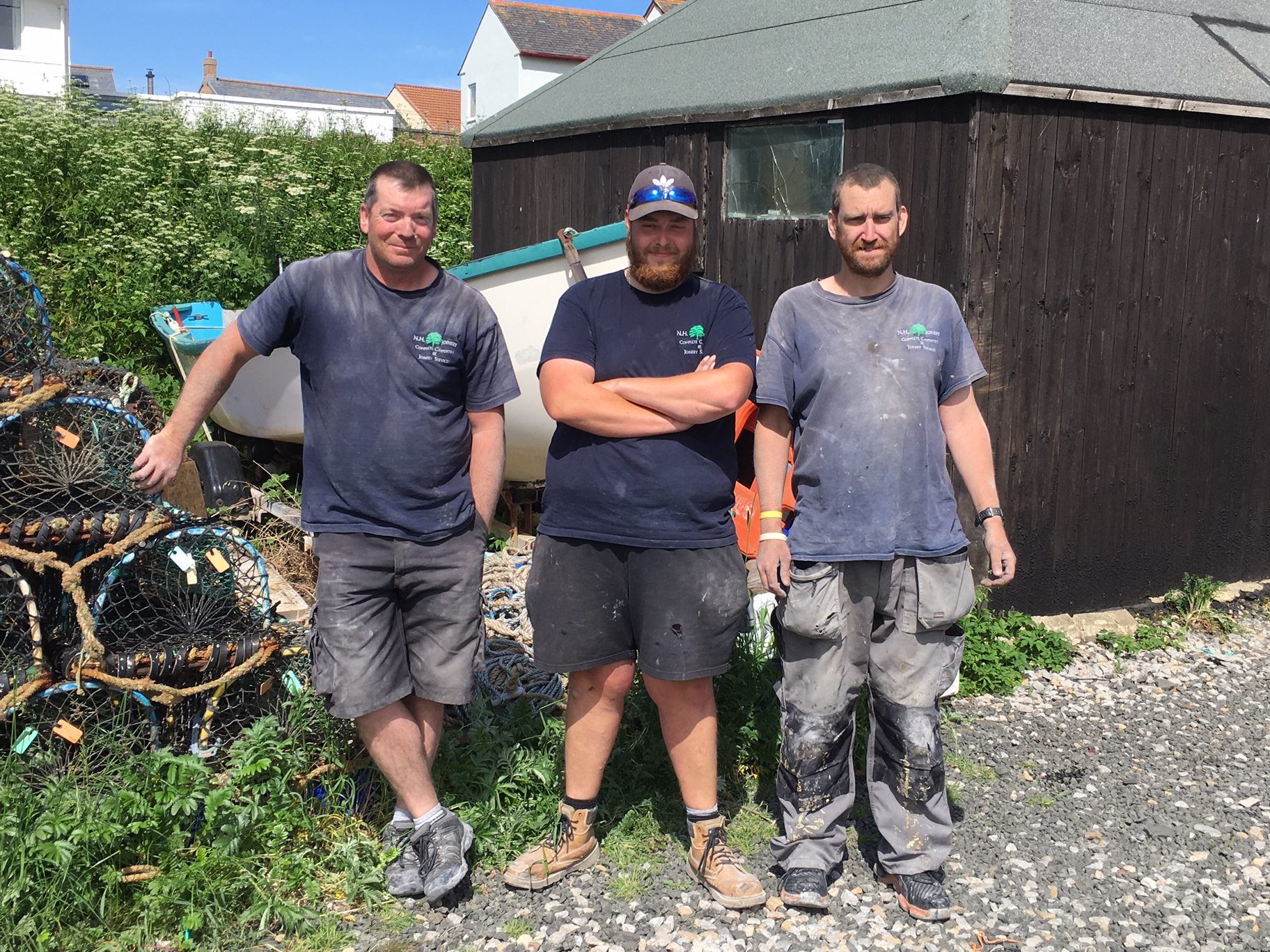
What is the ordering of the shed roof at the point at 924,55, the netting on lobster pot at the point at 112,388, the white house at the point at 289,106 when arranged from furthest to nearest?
the white house at the point at 289,106 < the shed roof at the point at 924,55 < the netting on lobster pot at the point at 112,388

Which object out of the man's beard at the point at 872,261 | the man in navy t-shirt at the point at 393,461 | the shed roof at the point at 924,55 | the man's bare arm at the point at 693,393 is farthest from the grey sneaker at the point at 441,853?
the shed roof at the point at 924,55

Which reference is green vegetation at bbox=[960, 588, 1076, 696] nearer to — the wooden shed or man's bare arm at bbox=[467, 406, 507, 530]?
the wooden shed

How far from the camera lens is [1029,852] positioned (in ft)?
12.4

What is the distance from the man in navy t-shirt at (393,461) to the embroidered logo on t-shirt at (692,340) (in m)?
0.56

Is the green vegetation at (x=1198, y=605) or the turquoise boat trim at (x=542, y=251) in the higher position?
the turquoise boat trim at (x=542, y=251)

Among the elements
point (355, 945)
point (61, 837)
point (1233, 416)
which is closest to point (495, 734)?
point (355, 945)

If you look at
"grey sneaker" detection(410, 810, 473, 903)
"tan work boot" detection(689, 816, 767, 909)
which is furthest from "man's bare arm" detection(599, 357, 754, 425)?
"grey sneaker" detection(410, 810, 473, 903)

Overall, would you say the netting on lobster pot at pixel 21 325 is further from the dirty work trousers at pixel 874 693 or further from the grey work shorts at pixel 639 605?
the dirty work trousers at pixel 874 693

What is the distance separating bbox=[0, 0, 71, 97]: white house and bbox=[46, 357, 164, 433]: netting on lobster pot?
1010 inches

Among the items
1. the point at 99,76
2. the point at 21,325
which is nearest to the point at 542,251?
the point at 21,325

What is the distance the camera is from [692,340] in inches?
129

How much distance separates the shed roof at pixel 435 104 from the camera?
5372 centimetres

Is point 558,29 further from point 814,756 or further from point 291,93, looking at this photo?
point 814,756

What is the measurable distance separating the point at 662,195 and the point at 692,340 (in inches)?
16.6
